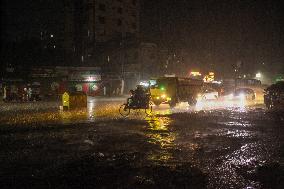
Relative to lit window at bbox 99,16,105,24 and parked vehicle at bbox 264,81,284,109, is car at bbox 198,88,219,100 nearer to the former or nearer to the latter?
parked vehicle at bbox 264,81,284,109

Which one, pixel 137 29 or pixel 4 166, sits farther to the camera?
pixel 137 29

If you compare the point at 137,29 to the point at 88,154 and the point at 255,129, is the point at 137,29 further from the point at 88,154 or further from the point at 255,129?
the point at 88,154

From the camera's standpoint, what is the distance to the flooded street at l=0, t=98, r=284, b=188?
7.21 m

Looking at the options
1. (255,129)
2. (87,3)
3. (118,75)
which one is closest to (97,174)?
(255,129)

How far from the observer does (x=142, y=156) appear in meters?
9.56

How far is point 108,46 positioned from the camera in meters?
63.7

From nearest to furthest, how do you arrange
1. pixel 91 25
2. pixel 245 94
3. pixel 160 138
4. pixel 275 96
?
pixel 160 138 → pixel 275 96 → pixel 245 94 → pixel 91 25

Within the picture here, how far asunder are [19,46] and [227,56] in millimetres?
42467

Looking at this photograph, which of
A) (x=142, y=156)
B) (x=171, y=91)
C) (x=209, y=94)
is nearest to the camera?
(x=142, y=156)

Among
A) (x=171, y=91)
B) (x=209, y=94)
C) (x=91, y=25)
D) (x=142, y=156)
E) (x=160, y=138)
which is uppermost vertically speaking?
(x=91, y=25)

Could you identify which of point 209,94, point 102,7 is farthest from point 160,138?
point 102,7

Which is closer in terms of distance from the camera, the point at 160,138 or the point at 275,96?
the point at 160,138

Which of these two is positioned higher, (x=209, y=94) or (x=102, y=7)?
(x=102, y=7)

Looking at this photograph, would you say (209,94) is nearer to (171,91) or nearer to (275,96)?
(171,91)
